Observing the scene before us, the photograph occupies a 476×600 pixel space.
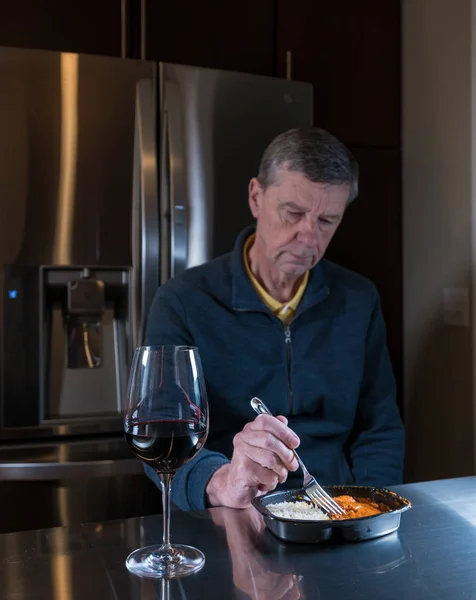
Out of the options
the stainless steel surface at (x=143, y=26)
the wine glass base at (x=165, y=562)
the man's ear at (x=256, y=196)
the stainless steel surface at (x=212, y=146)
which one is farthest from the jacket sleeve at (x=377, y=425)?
the stainless steel surface at (x=143, y=26)

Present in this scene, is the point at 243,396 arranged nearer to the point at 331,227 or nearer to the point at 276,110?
the point at 331,227

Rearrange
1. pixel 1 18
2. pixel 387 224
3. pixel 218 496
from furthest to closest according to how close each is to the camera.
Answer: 1. pixel 387 224
2. pixel 1 18
3. pixel 218 496

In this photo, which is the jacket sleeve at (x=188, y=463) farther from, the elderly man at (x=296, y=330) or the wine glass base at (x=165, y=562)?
the wine glass base at (x=165, y=562)

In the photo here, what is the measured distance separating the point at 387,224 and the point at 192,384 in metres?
1.60

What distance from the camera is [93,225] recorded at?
5.26ft

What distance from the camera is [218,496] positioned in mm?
967

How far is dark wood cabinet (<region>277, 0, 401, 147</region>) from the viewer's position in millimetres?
2031

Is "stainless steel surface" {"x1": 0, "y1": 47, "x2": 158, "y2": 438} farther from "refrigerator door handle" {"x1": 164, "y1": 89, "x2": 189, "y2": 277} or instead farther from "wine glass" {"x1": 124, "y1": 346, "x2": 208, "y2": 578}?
"wine glass" {"x1": 124, "y1": 346, "x2": 208, "y2": 578}

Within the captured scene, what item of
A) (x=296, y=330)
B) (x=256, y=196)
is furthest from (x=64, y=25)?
(x=296, y=330)

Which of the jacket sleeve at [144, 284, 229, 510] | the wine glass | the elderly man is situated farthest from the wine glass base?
the elderly man

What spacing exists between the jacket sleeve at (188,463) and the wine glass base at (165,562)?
281mm

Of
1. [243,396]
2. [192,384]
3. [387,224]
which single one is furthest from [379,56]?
[192,384]

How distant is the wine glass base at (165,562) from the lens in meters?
0.66

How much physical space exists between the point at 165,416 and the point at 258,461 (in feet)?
0.71
